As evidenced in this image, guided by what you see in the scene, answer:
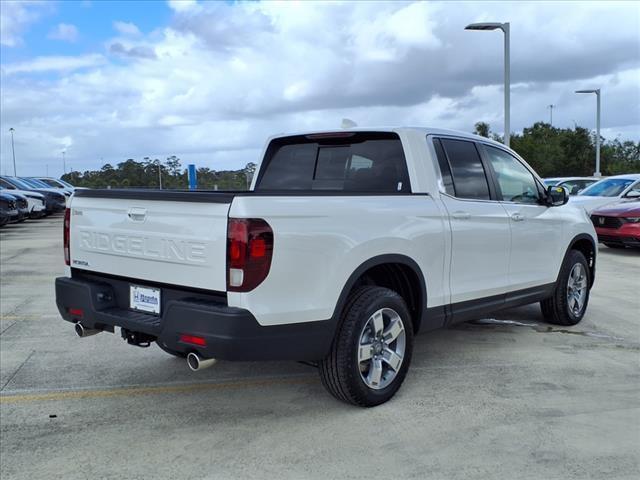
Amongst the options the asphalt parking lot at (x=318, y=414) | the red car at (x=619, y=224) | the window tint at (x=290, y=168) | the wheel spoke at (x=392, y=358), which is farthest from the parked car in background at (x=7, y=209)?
the wheel spoke at (x=392, y=358)

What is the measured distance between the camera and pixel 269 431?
3762 millimetres

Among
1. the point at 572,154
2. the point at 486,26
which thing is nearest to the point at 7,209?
the point at 486,26

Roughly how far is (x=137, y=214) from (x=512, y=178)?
3364 mm

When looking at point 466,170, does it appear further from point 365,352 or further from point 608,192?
point 608,192

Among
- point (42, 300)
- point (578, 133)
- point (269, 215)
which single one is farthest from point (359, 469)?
point (578, 133)

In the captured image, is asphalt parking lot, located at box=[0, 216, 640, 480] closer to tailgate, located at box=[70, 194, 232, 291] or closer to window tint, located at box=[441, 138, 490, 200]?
tailgate, located at box=[70, 194, 232, 291]

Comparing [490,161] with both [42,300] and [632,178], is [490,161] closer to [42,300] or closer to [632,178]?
[42,300]

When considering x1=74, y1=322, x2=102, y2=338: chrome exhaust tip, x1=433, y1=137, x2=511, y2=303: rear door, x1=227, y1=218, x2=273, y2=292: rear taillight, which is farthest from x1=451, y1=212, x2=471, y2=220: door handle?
x1=74, y1=322, x2=102, y2=338: chrome exhaust tip

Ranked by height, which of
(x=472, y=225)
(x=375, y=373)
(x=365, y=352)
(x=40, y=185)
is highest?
(x=40, y=185)

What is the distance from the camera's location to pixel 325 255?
141 inches

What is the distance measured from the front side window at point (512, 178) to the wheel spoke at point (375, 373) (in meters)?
2.08

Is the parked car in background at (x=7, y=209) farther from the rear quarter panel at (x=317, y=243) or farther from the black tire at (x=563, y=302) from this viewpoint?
the rear quarter panel at (x=317, y=243)

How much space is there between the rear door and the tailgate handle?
214cm

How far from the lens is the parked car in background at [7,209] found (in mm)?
17972
